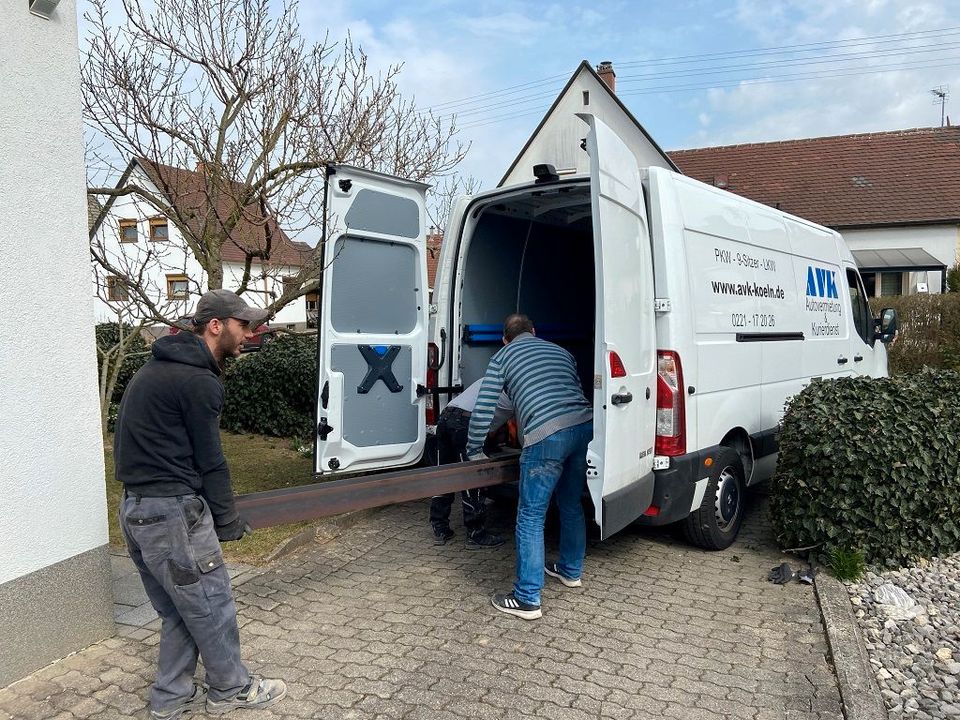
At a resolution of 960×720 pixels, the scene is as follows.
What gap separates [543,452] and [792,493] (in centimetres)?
190

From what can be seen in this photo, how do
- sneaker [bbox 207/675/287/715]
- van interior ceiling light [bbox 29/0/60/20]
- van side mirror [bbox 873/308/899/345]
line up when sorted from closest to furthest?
sneaker [bbox 207/675/287/715]
van interior ceiling light [bbox 29/0/60/20]
van side mirror [bbox 873/308/899/345]

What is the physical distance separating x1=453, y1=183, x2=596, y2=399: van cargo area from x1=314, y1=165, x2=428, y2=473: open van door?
509 millimetres

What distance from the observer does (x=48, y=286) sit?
3.45m

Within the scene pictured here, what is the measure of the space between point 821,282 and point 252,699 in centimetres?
561

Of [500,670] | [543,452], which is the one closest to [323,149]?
[543,452]

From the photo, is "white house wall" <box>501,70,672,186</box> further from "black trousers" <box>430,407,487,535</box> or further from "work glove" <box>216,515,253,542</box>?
"work glove" <box>216,515,253,542</box>

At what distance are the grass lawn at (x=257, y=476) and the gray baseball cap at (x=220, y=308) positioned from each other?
69.5 inches

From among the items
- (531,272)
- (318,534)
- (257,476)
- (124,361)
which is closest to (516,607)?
(318,534)

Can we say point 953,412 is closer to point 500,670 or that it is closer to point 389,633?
point 500,670

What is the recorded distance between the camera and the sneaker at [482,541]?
5.31 metres

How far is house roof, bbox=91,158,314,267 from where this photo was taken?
5.07 metres

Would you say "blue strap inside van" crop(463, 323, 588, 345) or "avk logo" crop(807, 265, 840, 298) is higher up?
"avk logo" crop(807, 265, 840, 298)

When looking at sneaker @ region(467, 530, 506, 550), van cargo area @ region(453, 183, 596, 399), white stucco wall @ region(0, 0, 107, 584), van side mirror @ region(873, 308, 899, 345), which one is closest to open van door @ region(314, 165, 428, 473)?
van cargo area @ region(453, 183, 596, 399)

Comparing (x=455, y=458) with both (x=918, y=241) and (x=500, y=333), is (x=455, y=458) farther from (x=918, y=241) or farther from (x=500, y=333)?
(x=918, y=241)
